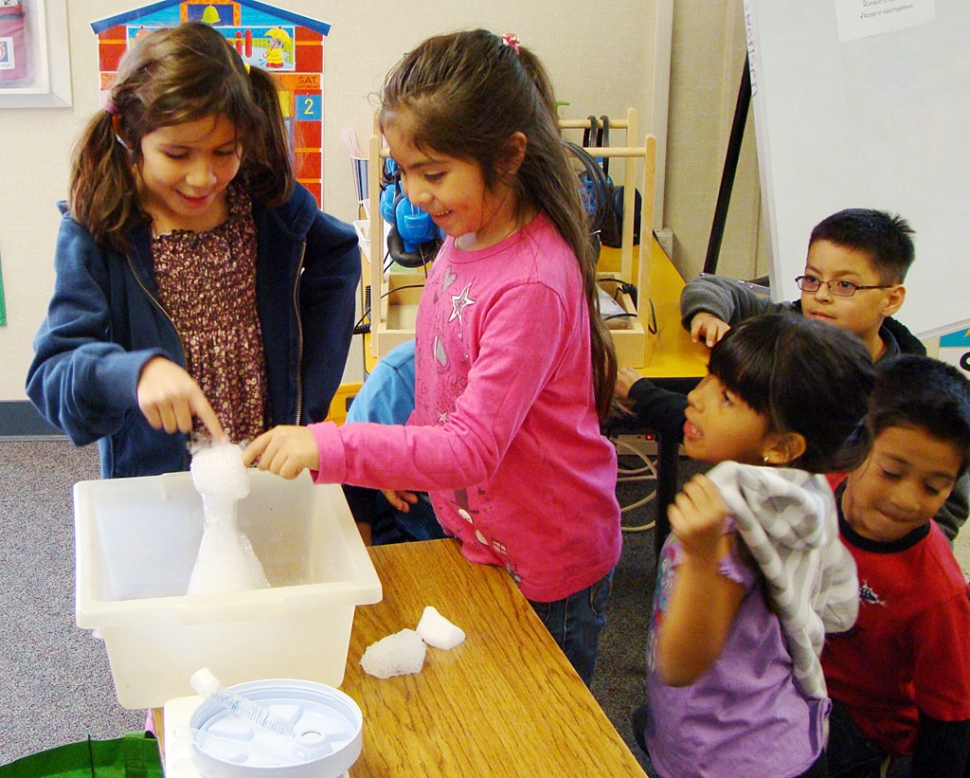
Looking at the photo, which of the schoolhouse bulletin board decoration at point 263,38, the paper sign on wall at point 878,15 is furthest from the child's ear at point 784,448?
the schoolhouse bulletin board decoration at point 263,38

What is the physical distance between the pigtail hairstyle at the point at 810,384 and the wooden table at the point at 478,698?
33cm

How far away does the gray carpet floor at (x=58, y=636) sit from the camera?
71.0 inches

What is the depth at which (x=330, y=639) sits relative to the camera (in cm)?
82

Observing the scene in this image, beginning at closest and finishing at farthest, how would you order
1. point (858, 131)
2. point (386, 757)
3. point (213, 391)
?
point (386, 757)
point (213, 391)
point (858, 131)

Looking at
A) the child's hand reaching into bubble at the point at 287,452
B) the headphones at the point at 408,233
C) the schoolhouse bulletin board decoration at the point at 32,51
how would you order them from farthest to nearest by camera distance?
1. the schoolhouse bulletin board decoration at the point at 32,51
2. the headphones at the point at 408,233
3. the child's hand reaching into bubble at the point at 287,452

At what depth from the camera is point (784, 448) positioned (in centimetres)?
99

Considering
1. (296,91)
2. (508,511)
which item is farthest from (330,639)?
(296,91)

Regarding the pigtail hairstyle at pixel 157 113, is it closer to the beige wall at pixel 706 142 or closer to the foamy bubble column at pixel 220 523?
the foamy bubble column at pixel 220 523

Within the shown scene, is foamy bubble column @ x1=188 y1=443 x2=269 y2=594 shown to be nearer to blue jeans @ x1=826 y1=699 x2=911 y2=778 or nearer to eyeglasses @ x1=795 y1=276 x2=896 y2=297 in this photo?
blue jeans @ x1=826 y1=699 x2=911 y2=778

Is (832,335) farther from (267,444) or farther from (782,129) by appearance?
(782,129)

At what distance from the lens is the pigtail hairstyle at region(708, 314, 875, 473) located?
37.9 inches

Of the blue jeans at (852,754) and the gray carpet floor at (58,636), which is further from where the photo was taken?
the gray carpet floor at (58,636)

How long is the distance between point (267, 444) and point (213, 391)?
29 centimetres

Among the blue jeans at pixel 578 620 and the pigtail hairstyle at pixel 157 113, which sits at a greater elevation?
the pigtail hairstyle at pixel 157 113
